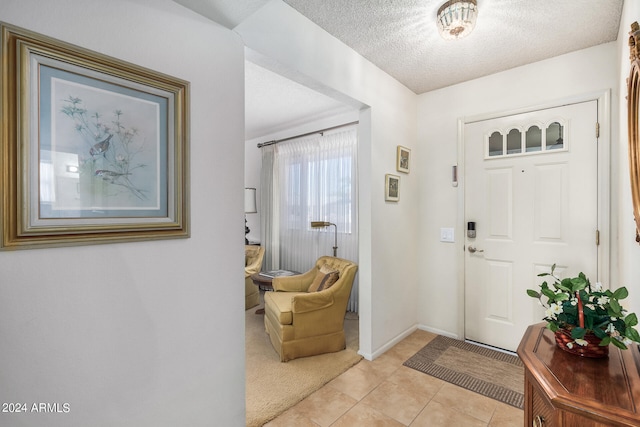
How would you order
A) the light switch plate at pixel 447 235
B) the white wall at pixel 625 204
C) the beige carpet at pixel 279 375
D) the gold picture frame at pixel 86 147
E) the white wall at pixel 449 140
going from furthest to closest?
1. the light switch plate at pixel 447 235
2. the white wall at pixel 449 140
3. the beige carpet at pixel 279 375
4. the white wall at pixel 625 204
5. the gold picture frame at pixel 86 147

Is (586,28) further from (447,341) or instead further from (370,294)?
(447,341)

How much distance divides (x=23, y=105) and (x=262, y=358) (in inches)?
91.0

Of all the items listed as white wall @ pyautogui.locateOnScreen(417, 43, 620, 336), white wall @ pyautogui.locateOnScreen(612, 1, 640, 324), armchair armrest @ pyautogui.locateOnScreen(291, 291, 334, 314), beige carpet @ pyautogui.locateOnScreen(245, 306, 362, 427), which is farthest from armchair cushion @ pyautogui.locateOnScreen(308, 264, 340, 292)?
Result: white wall @ pyautogui.locateOnScreen(612, 1, 640, 324)

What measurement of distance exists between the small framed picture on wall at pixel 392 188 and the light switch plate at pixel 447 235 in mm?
612

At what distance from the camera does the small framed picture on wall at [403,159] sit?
9.39 feet

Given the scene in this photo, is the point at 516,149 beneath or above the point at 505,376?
above

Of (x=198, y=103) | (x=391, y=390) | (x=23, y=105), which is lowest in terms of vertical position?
(x=391, y=390)

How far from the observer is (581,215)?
233 cm

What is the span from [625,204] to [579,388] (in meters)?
1.47

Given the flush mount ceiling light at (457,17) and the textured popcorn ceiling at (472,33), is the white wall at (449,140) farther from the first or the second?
the flush mount ceiling light at (457,17)

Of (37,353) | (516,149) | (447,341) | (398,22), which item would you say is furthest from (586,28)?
(37,353)

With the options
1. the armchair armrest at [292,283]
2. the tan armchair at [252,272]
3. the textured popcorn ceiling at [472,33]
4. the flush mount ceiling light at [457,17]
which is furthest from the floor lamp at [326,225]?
the flush mount ceiling light at [457,17]

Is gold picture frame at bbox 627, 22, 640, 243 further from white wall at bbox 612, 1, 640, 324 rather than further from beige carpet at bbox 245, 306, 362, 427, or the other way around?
beige carpet at bbox 245, 306, 362, 427

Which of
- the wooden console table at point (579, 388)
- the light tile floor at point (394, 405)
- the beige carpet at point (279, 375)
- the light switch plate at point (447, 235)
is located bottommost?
the light tile floor at point (394, 405)
